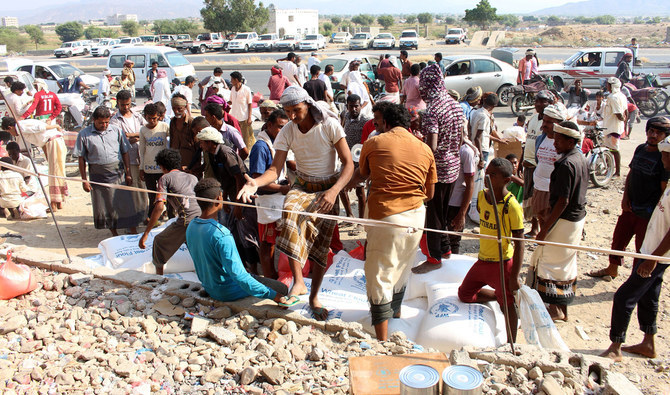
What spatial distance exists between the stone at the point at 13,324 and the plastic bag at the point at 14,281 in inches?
16.9

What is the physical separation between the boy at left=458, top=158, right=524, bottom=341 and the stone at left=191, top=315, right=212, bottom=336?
1.85 meters

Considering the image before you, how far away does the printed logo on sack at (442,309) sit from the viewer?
3.90 meters

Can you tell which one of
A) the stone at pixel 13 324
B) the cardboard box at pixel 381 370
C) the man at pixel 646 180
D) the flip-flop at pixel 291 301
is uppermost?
the man at pixel 646 180

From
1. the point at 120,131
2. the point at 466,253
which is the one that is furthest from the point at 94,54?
the point at 466,253

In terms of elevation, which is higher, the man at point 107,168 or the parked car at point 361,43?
the parked car at point 361,43

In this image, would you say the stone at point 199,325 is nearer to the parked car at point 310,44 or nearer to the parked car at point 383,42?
the parked car at point 383,42

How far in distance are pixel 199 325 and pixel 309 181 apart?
4.05 ft

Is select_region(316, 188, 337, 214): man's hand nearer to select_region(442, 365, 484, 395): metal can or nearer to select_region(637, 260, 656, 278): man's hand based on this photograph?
select_region(442, 365, 484, 395): metal can

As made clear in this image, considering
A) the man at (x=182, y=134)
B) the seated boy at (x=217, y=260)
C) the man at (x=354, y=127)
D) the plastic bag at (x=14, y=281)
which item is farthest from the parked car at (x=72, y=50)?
the seated boy at (x=217, y=260)

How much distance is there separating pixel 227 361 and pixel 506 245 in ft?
6.69

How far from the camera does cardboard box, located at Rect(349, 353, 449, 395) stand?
8.75 ft

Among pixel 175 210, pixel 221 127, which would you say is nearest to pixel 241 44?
pixel 221 127

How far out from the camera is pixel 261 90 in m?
18.7

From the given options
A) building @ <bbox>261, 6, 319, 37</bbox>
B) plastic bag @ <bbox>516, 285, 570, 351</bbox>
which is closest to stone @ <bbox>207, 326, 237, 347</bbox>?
plastic bag @ <bbox>516, 285, 570, 351</bbox>
